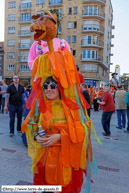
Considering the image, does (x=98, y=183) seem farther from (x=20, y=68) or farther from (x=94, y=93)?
(x=20, y=68)

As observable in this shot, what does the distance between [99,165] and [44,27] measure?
2.97 meters

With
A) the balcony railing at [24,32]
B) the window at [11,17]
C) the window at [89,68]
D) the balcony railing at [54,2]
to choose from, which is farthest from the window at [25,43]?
the window at [89,68]

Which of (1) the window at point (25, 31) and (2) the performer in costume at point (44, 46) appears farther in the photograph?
(1) the window at point (25, 31)

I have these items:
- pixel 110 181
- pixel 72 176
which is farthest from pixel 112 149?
pixel 72 176

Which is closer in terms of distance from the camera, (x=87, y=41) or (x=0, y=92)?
(x=0, y=92)

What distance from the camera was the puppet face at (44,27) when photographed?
1711mm

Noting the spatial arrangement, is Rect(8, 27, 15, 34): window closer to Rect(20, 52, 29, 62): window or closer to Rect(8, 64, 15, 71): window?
Rect(20, 52, 29, 62): window

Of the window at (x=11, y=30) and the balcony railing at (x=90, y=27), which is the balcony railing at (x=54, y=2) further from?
the window at (x=11, y=30)

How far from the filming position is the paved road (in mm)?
2835

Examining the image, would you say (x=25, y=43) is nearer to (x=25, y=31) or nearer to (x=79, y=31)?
(x=25, y=31)

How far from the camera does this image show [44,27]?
68.1 inches

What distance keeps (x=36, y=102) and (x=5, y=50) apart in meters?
36.1

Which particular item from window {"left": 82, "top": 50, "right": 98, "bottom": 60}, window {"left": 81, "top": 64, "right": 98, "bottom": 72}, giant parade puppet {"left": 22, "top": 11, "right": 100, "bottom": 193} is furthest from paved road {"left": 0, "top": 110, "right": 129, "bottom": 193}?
window {"left": 82, "top": 50, "right": 98, "bottom": 60}

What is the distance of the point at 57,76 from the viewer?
176cm
